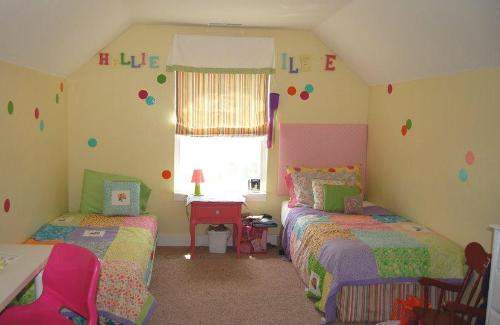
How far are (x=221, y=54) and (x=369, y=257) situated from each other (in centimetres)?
260

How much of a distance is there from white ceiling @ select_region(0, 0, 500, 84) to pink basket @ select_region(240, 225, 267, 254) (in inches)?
76.3

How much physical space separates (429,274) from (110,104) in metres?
3.34

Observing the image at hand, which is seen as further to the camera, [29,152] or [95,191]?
[95,191]

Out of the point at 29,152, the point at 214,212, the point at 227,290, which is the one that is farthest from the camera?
the point at 214,212

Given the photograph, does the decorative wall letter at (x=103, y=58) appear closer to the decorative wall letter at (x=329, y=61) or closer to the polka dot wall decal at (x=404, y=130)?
the decorative wall letter at (x=329, y=61)

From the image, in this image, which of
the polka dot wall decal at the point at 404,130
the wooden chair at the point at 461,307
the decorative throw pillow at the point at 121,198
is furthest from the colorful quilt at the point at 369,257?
the decorative throw pillow at the point at 121,198

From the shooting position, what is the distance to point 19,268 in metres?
2.30

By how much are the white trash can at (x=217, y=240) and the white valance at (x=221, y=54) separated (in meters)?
1.63

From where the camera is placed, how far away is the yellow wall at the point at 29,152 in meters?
3.32

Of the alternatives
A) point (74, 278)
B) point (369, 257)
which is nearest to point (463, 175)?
point (369, 257)

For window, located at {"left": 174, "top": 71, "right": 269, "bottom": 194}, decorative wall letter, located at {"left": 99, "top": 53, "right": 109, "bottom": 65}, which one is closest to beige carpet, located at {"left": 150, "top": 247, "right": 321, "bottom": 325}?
window, located at {"left": 174, "top": 71, "right": 269, "bottom": 194}

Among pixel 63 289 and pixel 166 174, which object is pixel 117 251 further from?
pixel 166 174

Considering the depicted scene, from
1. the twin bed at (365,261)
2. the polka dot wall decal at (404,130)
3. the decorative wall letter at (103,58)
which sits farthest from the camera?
the decorative wall letter at (103,58)

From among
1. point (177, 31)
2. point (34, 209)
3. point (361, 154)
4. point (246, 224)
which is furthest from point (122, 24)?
point (361, 154)
